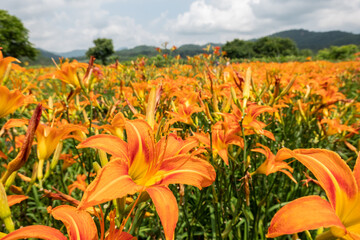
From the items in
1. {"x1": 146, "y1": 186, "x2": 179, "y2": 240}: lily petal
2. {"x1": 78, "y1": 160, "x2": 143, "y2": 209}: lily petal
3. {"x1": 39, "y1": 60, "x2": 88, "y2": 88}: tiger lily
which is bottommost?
{"x1": 146, "y1": 186, "x2": 179, "y2": 240}: lily petal

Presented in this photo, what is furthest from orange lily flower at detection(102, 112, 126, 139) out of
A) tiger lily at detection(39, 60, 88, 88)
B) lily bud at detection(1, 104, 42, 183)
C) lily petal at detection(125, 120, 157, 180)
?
tiger lily at detection(39, 60, 88, 88)

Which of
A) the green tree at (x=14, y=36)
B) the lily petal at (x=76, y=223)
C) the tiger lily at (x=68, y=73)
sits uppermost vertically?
the green tree at (x=14, y=36)

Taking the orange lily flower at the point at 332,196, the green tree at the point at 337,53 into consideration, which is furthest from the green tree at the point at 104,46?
the orange lily flower at the point at 332,196

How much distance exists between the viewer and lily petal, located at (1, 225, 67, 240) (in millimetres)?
507

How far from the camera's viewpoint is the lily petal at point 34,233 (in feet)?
1.66

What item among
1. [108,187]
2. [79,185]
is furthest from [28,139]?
[79,185]

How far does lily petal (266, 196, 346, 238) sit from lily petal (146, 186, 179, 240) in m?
0.23

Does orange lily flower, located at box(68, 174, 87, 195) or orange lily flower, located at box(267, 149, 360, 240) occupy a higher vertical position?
orange lily flower, located at box(267, 149, 360, 240)

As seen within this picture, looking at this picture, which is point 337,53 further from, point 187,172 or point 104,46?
point 104,46

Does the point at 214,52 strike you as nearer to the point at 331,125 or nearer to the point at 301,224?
the point at 331,125

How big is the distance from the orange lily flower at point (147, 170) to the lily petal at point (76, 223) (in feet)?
0.54

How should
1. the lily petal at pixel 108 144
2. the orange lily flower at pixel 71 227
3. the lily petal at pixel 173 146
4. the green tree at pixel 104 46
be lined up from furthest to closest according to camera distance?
the green tree at pixel 104 46 < the lily petal at pixel 173 146 < the lily petal at pixel 108 144 < the orange lily flower at pixel 71 227

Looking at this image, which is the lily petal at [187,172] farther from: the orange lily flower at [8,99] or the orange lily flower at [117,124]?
the orange lily flower at [8,99]

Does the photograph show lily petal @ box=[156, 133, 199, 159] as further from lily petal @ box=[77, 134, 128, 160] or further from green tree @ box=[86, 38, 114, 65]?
green tree @ box=[86, 38, 114, 65]
